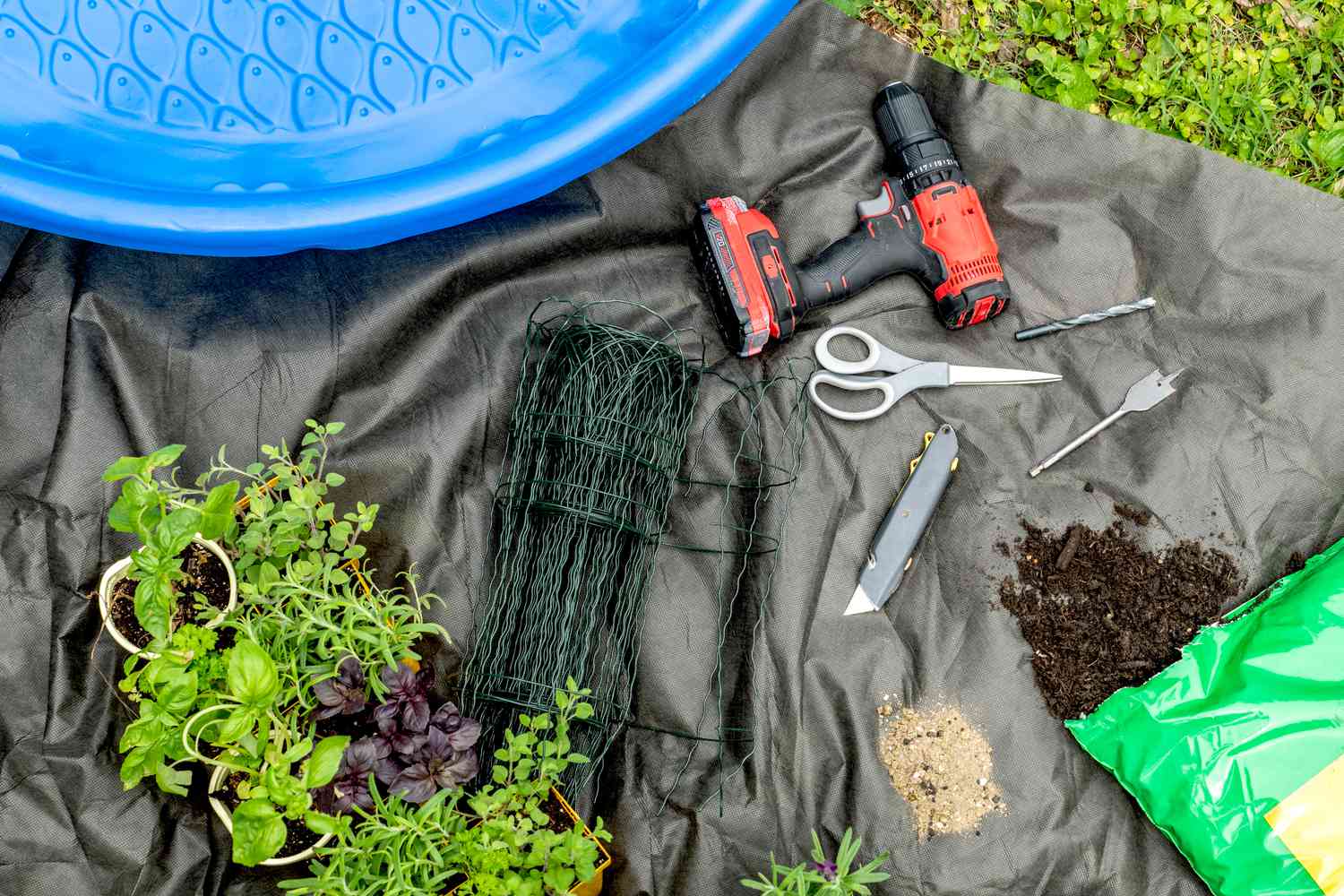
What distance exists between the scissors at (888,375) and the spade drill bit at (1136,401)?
0.11 metres

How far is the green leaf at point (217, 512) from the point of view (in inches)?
47.3

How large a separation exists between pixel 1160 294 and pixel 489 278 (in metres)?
1.18

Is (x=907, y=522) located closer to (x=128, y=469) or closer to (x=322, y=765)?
(x=322, y=765)

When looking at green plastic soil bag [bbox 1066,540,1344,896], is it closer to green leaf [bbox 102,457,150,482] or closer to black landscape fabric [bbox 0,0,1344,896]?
black landscape fabric [bbox 0,0,1344,896]

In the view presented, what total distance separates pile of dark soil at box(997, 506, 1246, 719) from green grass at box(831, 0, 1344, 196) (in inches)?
32.8

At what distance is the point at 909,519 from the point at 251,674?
1023mm

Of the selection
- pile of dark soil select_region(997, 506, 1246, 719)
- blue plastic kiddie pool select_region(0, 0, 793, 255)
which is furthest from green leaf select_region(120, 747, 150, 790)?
pile of dark soil select_region(997, 506, 1246, 719)

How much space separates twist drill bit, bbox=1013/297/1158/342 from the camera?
68.7 inches

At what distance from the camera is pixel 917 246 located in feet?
5.72

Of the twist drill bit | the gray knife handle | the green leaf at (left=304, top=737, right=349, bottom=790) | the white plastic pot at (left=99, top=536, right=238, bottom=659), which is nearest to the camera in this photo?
the green leaf at (left=304, top=737, right=349, bottom=790)

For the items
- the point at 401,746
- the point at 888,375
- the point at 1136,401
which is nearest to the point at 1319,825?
the point at 1136,401

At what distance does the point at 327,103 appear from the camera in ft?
5.32

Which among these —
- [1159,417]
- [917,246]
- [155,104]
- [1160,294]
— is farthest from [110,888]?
[1160,294]

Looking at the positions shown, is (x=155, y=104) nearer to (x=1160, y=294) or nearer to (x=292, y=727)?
(x=292, y=727)
